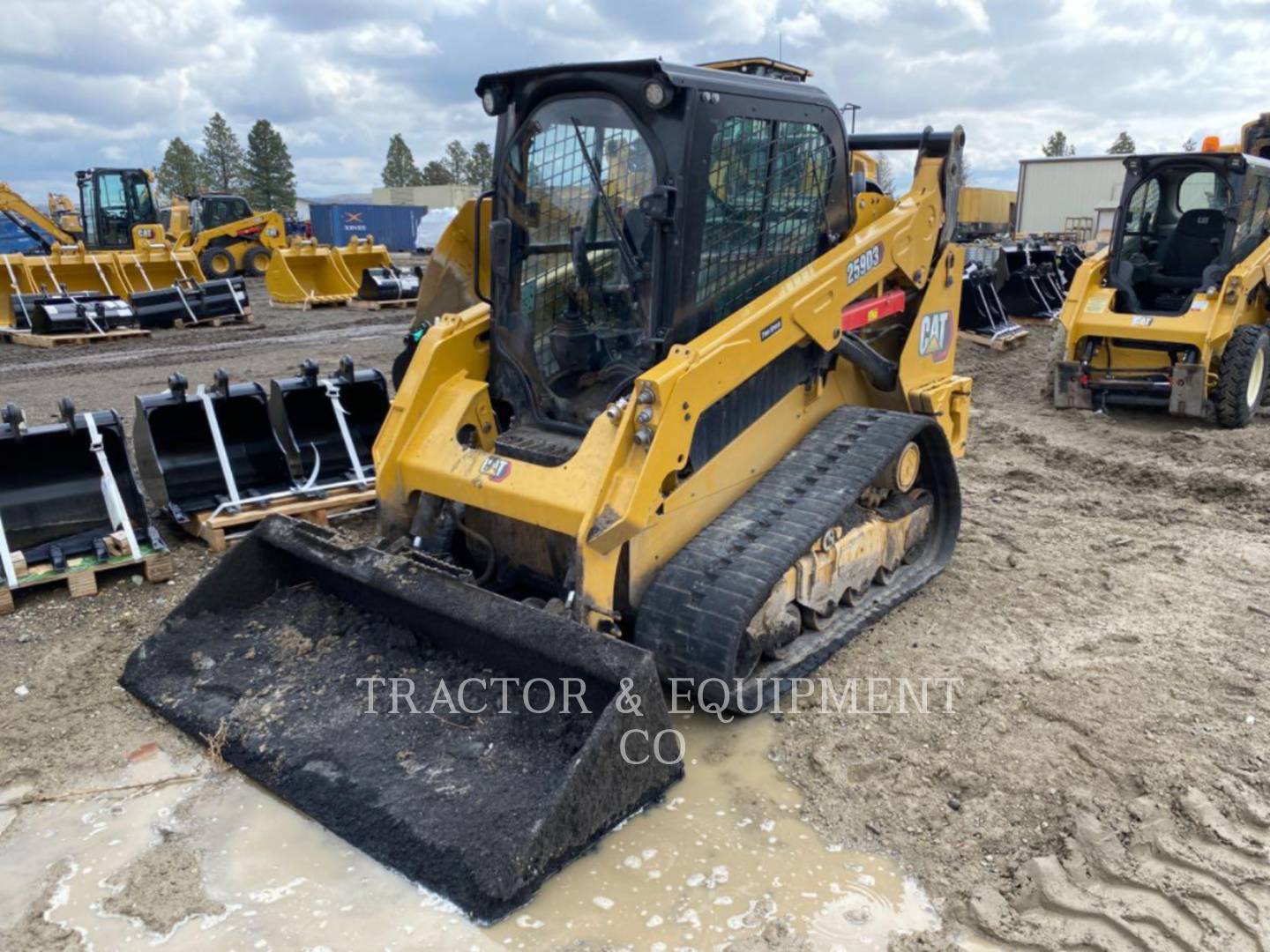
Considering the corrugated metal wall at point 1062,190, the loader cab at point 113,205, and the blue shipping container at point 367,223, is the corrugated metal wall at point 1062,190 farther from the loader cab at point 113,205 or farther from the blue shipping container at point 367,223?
the blue shipping container at point 367,223

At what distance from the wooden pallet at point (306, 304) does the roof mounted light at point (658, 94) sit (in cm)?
1490

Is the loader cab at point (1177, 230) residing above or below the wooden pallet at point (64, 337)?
above

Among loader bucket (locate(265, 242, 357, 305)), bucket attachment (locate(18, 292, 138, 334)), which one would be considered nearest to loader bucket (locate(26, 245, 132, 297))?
bucket attachment (locate(18, 292, 138, 334))

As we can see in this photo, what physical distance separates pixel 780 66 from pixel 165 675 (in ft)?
14.0

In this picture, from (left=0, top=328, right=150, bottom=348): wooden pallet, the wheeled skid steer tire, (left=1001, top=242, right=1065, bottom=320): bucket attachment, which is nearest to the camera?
the wheeled skid steer tire

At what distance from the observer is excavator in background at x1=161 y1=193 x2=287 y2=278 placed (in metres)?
21.1

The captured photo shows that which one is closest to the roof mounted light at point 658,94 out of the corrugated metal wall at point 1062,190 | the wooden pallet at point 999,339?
the wooden pallet at point 999,339

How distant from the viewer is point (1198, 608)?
4.49 m

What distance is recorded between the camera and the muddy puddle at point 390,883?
2596 millimetres

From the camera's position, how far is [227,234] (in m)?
21.7

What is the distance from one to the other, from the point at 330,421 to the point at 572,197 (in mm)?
2642

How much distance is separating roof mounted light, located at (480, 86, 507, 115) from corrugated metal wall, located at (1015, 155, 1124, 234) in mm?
26675

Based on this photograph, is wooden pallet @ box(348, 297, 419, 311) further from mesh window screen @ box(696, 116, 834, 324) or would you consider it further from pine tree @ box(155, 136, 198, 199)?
pine tree @ box(155, 136, 198, 199)

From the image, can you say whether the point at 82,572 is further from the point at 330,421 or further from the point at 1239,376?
the point at 1239,376
